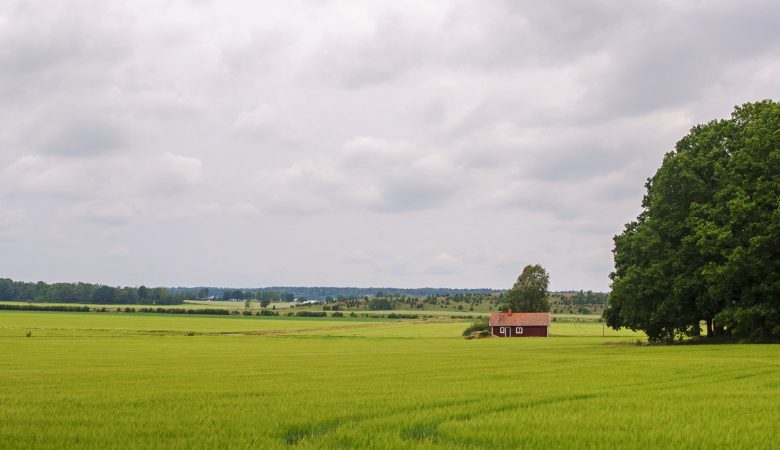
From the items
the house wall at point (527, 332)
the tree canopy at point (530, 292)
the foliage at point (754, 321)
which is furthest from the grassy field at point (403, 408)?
the tree canopy at point (530, 292)

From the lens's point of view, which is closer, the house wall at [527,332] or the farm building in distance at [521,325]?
the house wall at [527,332]

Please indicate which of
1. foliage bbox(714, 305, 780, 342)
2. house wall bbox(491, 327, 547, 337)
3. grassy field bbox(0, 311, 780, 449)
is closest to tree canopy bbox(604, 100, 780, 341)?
foliage bbox(714, 305, 780, 342)

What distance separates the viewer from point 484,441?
12.2 m

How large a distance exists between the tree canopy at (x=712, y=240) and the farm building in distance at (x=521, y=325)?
5321 cm

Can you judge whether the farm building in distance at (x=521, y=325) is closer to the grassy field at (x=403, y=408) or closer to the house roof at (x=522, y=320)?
the house roof at (x=522, y=320)

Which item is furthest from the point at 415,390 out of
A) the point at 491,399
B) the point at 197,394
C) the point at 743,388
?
the point at 743,388

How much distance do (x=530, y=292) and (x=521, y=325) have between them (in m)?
16.5

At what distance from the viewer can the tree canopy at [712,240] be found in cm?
4244

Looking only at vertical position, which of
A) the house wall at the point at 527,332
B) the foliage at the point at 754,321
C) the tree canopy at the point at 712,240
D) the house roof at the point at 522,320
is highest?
the tree canopy at the point at 712,240

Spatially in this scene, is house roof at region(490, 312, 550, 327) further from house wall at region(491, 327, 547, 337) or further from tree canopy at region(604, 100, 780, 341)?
tree canopy at region(604, 100, 780, 341)

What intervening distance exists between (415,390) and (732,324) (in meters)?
31.4

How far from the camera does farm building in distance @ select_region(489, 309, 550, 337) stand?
10575cm

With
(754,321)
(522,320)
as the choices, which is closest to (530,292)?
(522,320)

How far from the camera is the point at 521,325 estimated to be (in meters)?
107
